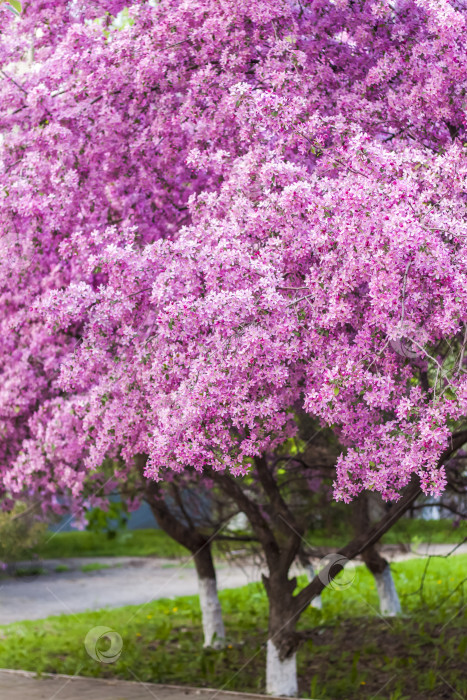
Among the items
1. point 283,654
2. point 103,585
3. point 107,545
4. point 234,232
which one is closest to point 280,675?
point 283,654

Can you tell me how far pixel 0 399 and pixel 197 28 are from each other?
4.15 metres

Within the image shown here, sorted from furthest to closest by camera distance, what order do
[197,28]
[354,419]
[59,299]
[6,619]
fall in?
[6,619] < [197,28] < [59,299] < [354,419]

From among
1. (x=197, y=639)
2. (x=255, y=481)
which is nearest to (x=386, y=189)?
(x=255, y=481)

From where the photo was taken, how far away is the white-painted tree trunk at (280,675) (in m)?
8.84

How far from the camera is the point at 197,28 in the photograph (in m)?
7.38

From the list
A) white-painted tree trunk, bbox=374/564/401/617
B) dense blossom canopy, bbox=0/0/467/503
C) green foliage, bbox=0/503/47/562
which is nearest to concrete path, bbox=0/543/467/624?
green foliage, bbox=0/503/47/562

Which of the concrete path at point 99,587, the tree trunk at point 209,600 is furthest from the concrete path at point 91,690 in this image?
the concrete path at point 99,587

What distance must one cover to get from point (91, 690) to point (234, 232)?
5838 mm

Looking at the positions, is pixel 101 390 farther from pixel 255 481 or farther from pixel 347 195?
pixel 255 481

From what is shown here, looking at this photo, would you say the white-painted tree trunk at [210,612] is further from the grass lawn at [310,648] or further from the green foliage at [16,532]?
the green foliage at [16,532]

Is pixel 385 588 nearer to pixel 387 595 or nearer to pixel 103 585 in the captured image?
pixel 387 595

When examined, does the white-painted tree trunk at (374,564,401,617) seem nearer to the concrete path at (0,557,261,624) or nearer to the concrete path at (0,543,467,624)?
the concrete path at (0,543,467,624)

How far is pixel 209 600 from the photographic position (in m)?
11.9

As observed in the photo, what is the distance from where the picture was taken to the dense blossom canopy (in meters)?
5.48
